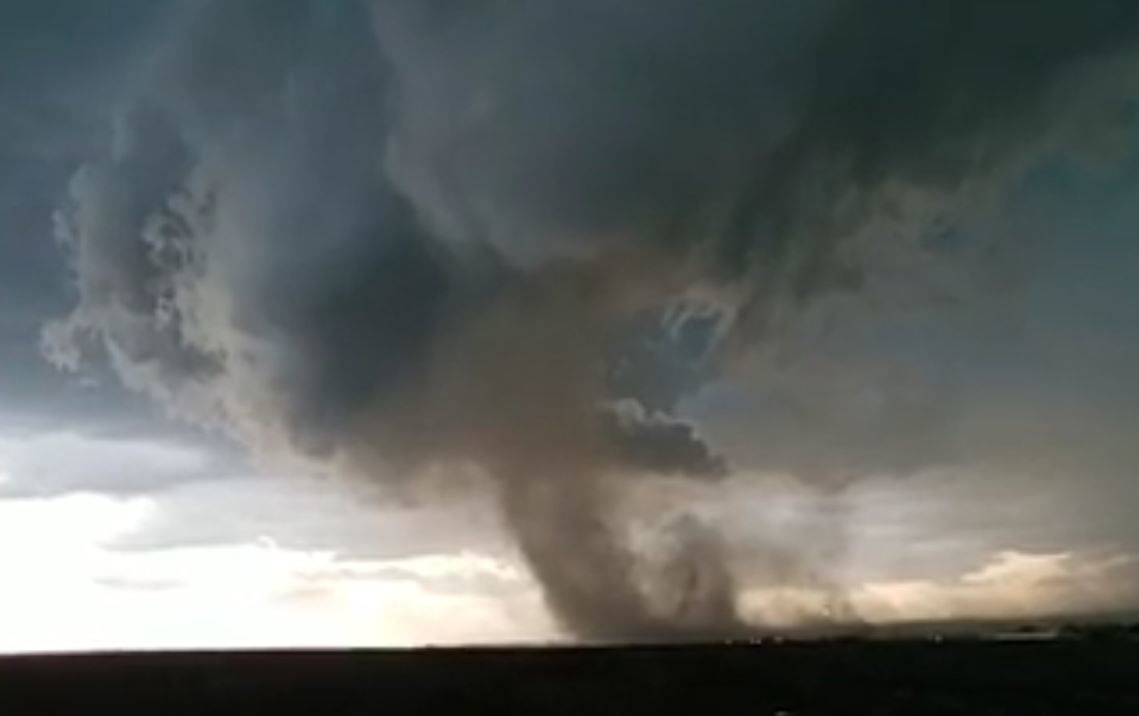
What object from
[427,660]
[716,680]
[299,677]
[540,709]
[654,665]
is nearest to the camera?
[540,709]

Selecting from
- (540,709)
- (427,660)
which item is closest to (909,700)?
(540,709)

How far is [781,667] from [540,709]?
43149mm

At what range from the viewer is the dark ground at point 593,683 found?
103625 mm

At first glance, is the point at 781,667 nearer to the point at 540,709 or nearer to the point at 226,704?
the point at 540,709

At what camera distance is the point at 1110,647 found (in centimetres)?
18850

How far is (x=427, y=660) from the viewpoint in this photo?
545ft

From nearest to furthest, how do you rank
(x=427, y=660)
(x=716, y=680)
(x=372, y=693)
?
(x=372, y=693)
(x=716, y=680)
(x=427, y=660)

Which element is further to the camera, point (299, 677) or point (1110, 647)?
point (1110, 647)

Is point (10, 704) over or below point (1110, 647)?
below

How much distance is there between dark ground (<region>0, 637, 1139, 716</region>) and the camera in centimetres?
10362

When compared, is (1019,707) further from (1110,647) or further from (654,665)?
(1110,647)

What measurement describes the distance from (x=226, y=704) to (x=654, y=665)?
4833cm

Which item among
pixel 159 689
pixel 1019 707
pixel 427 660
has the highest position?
pixel 427 660

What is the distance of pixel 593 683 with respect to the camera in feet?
391
